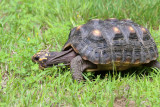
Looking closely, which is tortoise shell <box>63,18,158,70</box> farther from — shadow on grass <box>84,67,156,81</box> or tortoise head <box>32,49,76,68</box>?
shadow on grass <box>84,67,156,81</box>

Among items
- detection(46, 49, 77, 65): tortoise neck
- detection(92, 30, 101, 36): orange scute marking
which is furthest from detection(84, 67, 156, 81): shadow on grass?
detection(92, 30, 101, 36): orange scute marking

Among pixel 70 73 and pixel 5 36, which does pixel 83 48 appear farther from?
pixel 5 36

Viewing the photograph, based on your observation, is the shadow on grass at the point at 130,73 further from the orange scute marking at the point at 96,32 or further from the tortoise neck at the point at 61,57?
the orange scute marking at the point at 96,32

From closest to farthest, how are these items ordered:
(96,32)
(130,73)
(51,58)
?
→ (96,32), (51,58), (130,73)

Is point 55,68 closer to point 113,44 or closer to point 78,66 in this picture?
point 78,66

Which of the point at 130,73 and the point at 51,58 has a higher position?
the point at 51,58

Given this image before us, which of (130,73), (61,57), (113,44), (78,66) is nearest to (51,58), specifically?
(61,57)

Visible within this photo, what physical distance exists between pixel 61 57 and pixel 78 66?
41cm

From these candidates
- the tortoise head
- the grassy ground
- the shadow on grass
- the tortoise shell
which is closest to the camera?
the grassy ground

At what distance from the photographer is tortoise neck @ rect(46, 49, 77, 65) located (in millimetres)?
4289

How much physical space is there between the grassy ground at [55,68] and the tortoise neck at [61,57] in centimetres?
16

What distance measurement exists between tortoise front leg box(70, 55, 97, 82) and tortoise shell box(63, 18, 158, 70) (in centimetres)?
12

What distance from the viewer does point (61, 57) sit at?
4348mm

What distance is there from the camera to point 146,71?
4.61 m
